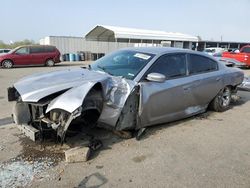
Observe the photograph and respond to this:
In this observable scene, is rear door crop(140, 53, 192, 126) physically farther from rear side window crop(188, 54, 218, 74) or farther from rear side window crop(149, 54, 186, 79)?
rear side window crop(188, 54, 218, 74)

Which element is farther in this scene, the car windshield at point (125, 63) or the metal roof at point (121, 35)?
the metal roof at point (121, 35)

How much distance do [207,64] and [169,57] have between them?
4.33 ft

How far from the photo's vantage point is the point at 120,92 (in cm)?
420

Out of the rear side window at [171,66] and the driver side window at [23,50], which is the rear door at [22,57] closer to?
the driver side window at [23,50]

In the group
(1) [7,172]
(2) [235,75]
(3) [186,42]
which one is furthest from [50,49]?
(3) [186,42]

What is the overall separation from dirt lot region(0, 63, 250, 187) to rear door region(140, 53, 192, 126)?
34 cm

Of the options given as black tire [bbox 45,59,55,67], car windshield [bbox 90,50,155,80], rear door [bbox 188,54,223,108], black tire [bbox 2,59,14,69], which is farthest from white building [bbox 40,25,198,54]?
rear door [bbox 188,54,223,108]

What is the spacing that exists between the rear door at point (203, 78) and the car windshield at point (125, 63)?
113 cm

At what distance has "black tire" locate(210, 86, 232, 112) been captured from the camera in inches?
247

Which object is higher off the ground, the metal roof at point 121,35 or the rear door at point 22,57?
the metal roof at point 121,35

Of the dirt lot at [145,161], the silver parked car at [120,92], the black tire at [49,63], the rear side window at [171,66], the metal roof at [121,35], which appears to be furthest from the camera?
the metal roof at [121,35]

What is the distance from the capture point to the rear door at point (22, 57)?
64.3 feet

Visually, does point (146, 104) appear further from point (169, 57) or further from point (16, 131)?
point (16, 131)

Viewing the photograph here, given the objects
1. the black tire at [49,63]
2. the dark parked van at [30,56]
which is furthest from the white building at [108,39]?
the black tire at [49,63]
